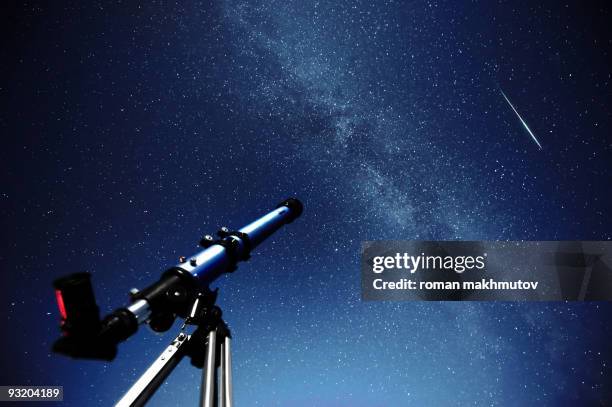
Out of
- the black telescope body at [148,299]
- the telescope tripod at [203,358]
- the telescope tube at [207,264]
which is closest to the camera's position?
the black telescope body at [148,299]

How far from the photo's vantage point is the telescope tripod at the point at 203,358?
1.71m

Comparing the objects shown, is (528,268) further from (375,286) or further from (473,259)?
(375,286)

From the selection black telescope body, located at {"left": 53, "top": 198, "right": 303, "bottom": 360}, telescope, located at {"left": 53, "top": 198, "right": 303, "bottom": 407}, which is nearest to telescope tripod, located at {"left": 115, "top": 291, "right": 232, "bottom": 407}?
telescope, located at {"left": 53, "top": 198, "right": 303, "bottom": 407}

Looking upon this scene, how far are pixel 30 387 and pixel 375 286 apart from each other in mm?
4505

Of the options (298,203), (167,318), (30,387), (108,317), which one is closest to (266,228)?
(298,203)

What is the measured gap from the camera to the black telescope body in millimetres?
1593

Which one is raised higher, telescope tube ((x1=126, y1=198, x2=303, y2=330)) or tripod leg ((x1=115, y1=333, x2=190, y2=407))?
telescope tube ((x1=126, y1=198, x2=303, y2=330))

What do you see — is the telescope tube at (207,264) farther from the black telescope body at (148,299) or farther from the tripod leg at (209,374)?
the tripod leg at (209,374)

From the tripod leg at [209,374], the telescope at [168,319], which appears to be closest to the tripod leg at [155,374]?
the telescope at [168,319]

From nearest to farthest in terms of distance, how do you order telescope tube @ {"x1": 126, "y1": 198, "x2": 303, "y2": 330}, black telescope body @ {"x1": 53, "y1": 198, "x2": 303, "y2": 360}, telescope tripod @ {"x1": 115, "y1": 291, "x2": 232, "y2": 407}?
1. black telescope body @ {"x1": 53, "y1": 198, "x2": 303, "y2": 360}
2. telescope tripod @ {"x1": 115, "y1": 291, "x2": 232, "y2": 407}
3. telescope tube @ {"x1": 126, "y1": 198, "x2": 303, "y2": 330}

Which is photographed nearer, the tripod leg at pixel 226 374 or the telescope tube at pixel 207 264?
the tripod leg at pixel 226 374

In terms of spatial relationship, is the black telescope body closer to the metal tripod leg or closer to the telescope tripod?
the telescope tripod

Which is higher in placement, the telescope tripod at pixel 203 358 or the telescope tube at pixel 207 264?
the telescope tube at pixel 207 264

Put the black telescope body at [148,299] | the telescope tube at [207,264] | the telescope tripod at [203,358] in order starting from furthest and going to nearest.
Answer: the telescope tube at [207,264] < the telescope tripod at [203,358] < the black telescope body at [148,299]
